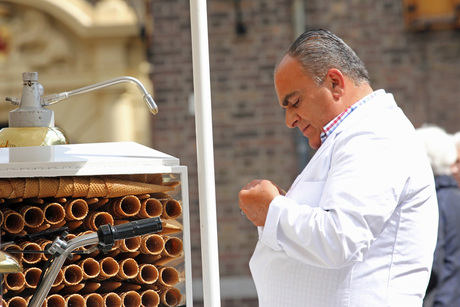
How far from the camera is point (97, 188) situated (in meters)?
1.90

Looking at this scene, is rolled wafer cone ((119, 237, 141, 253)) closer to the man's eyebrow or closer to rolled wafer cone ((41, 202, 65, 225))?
rolled wafer cone ((41, 202, 65, 225))

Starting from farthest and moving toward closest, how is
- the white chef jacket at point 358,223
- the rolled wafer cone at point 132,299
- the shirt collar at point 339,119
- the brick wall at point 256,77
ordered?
the brick wall at point 256,77 → the shirt collar at point 339,119 → the rolled wafer cone at point 132,299 → the white chef jacket at point 358,223

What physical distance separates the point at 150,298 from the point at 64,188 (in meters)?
0.36

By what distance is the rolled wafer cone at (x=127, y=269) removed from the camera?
1.90 m

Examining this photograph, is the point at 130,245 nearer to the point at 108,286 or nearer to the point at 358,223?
the point at 108,286

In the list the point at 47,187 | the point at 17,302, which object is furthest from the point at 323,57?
the point at 17,302

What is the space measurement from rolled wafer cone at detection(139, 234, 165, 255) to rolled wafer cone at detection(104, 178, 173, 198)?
0.38 ft

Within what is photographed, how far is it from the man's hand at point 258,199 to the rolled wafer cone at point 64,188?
429mm

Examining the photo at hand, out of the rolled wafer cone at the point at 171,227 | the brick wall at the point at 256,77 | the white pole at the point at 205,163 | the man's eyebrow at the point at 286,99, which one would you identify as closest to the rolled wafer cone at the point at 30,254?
the rolled wafer cone at the point at 171,227

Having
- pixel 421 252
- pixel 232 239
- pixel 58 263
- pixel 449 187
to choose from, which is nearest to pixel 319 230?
pixel 421 252

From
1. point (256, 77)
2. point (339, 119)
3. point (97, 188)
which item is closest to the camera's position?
point (97, 188)

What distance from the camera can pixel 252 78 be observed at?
20.5ft

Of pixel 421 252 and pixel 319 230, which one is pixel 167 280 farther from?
pixel 421 252

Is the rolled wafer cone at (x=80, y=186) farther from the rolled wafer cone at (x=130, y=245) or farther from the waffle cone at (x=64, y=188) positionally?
the rolled wafer cone at (x=130, y=245)
